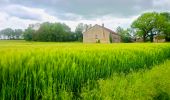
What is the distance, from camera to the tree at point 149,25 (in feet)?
282

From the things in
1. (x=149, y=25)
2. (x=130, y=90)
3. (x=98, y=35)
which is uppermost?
(x=149, y=25)

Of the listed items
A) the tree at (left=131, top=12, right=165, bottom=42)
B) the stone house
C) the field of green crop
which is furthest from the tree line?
the field of green crop

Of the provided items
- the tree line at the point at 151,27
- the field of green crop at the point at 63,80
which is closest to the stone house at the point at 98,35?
the tree line at the point at 151,27

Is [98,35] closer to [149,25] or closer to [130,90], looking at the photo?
[149,25]

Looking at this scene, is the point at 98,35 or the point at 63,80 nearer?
the point at 63,80

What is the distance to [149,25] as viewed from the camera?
3403 inches

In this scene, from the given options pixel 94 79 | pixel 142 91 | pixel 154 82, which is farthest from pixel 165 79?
pixel 94 79

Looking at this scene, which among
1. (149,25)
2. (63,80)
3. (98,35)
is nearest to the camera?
(63,80)

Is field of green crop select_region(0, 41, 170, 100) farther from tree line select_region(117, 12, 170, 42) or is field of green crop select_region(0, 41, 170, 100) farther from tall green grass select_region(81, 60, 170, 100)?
tree line select_region(117, 12, 170, 42)

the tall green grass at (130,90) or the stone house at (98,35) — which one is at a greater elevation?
the stone house at (98,35)

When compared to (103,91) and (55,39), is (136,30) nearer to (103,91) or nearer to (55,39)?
(55,39)

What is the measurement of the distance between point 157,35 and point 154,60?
74.7 metres

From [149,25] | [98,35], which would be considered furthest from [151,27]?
[98,35]

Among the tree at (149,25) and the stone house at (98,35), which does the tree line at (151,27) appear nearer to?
the tree at (149,25)
